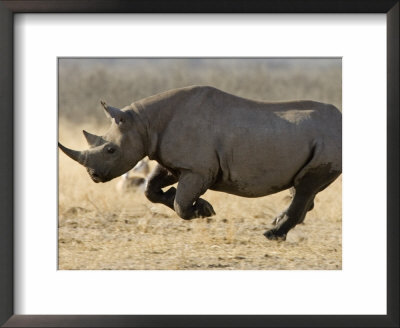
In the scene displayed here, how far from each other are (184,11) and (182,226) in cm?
450

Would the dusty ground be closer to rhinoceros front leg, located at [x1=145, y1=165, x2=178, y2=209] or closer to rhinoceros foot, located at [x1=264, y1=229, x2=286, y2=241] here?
rhinoceros foot, located at [x1=264, y1=229, x2=286, y2=241]

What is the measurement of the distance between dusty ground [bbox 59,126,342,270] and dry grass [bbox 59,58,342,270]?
0.01 meters

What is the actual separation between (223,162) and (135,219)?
3.39 metres

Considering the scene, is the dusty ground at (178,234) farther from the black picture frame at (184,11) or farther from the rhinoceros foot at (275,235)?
the black picture frame at (184,11)

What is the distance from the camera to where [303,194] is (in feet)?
31.6

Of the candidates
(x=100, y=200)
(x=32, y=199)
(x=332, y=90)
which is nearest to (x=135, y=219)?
(x=100, y=200)

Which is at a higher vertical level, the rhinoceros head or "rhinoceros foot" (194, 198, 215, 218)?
the rhinoceros head

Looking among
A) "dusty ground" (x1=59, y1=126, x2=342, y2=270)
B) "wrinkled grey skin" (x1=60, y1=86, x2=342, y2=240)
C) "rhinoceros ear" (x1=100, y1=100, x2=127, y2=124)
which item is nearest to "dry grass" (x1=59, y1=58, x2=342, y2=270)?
"dusty ground" (x1=59, y1=126, x2=342, y2=270)

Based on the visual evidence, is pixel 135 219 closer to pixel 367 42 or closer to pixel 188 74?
pixel 188 74

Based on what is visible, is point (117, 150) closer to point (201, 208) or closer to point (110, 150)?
point (110, 150)

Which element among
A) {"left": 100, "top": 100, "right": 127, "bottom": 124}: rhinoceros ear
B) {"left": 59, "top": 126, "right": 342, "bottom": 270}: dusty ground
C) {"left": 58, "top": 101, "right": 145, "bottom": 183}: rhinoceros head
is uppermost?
{"left": 100, "top": 100, "right": 127, "bottom": 124}: rhinoceros ear

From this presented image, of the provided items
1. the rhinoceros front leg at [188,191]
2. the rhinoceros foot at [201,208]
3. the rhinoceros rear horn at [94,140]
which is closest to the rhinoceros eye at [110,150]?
the rhinoceros rear horn at [94,140]

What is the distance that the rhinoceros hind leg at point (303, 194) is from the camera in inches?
374

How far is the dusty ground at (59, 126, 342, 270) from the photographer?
9.41 metres
